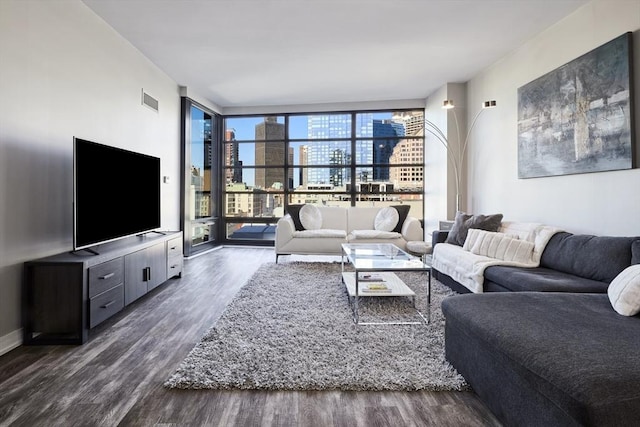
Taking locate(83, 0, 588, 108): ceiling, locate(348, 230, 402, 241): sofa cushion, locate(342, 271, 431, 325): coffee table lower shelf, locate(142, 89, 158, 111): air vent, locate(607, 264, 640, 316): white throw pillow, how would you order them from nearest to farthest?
locate(607, 264, 640, 316): white throw pillow → locate(342, 271, 431, 325): coffee table lower shelf → locate(83, 0, 588, 108): ceiling → locate(142, 89, 158, 111): air vent → locate(348, 230, 402, 241): sofa cushion

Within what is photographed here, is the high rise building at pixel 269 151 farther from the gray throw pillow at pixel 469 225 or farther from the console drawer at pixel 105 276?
the console drawer at pixel 105 276

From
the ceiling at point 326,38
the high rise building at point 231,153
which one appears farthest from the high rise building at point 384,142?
the high rise building at point 231,153

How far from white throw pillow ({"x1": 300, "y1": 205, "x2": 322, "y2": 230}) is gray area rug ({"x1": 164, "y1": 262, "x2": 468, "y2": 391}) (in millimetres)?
1854

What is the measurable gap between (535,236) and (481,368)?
1973 millimetres

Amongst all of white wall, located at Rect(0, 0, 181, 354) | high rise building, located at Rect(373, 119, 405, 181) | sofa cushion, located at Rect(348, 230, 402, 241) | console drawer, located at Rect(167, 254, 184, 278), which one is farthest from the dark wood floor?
high rise building, located at Rect(373, 119, 405, 181)

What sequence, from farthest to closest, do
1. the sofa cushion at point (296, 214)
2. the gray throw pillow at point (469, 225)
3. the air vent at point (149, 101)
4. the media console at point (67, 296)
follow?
1. the sofa cushion at point (296, 214)
2. the air vent at point (149, 101)
3. the gray throw pillow at point (469, 225)
4. the media console at point (67, 296)

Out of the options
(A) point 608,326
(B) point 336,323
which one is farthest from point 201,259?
(A) point 608,326

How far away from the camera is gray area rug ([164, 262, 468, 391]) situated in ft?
5.54

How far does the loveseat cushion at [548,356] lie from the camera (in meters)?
0.98

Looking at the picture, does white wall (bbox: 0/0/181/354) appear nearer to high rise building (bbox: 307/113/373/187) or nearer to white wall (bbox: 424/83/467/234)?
high rise building (bbox: 307/113/373/187)

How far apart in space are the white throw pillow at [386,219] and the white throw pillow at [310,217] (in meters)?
0.89

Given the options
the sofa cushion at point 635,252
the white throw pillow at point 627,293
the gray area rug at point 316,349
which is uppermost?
the sofa cushion at point 635,252

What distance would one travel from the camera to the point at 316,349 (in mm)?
2025

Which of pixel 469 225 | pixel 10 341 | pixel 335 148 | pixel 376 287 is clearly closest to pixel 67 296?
pixel 10 341
